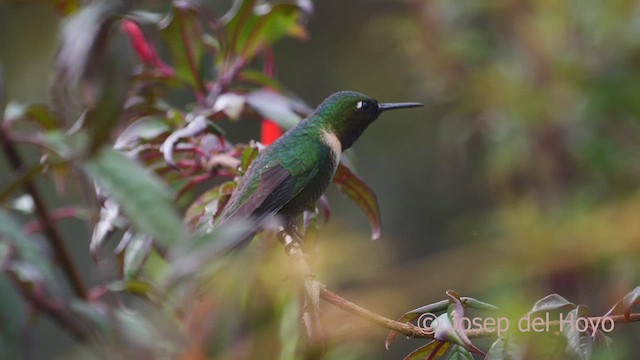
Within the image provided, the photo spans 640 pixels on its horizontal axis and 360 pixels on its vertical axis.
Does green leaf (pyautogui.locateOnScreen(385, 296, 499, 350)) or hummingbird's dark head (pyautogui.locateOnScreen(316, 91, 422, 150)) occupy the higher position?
green leaf (pyautogui.locateOnScreen(385, 296, 499, 350))

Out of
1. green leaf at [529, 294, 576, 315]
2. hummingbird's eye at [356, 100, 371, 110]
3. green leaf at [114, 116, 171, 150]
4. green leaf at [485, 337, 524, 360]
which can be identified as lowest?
green leaf at [114, 116, 171, 150]

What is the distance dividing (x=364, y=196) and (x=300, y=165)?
0.23m

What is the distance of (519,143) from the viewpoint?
2.59 meters

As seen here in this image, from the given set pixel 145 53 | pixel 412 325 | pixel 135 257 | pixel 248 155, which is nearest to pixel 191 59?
pixel 145 53

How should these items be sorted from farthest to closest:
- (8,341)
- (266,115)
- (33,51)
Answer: (33,51) < (266,115) < (8,341)

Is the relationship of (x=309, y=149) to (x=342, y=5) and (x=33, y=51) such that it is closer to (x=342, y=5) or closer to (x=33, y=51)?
(x=33, y=51)

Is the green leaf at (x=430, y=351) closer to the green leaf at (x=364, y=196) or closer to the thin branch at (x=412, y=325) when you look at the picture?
the thin branch at (x=412, y=325)

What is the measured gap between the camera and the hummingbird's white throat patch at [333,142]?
1.58 meters

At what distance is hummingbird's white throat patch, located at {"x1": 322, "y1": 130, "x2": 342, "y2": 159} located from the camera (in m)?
1.58

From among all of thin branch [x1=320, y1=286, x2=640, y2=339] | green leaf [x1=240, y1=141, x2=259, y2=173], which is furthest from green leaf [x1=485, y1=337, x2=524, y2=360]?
green leaf [x1=240, y1=141, x2=259, y2=173]

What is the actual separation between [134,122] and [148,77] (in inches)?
4.8

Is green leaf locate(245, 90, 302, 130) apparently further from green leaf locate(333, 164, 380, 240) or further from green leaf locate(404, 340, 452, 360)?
green leaf locate(404, 340, 452, 360)

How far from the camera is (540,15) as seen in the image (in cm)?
270

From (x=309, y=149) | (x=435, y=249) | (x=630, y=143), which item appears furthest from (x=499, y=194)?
(x=309, y=149)
